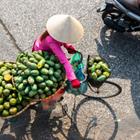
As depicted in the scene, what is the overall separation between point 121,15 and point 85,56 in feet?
3.25

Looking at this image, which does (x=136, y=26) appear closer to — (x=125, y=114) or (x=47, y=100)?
(x=125, y=114)

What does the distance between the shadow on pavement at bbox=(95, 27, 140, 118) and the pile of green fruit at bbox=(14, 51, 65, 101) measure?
182 centimetres

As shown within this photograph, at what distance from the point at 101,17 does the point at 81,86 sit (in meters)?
2.30

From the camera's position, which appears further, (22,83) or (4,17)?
(4,17)

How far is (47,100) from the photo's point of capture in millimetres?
5965

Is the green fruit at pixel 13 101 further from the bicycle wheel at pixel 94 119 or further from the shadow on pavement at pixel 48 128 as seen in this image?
the bicycle wheel at pixel 94 119

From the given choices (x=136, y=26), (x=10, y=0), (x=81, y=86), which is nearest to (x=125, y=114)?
(x=81, y=86)

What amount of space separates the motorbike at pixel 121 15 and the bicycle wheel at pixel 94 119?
4.93 ft

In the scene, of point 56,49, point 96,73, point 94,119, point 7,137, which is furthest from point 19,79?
point 94,119

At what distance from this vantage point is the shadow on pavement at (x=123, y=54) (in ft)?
23.5

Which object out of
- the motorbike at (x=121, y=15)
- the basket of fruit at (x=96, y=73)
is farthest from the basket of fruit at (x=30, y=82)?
the motorbike at (x=121, y=15)

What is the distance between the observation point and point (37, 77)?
551 centimetres

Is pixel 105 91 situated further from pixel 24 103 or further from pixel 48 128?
pixel 24 103

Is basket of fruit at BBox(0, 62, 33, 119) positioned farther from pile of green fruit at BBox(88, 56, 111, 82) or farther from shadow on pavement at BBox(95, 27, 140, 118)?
shadow on pavement at BBox(95, 27, 140, 118)
